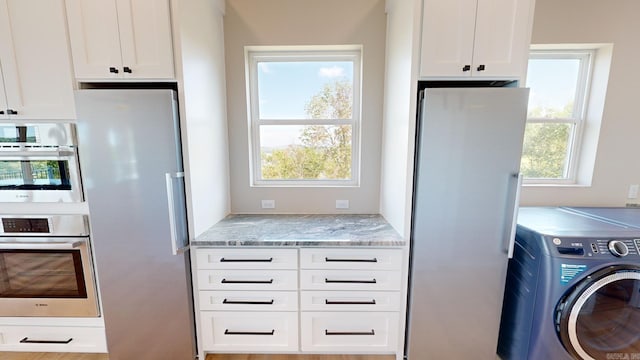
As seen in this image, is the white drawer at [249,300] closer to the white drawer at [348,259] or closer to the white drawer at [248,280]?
the white drawer at [248,280]

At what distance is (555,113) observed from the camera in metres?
2.15

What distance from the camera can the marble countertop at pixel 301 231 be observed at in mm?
1562

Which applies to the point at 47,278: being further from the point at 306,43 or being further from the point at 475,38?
the point at 475,38

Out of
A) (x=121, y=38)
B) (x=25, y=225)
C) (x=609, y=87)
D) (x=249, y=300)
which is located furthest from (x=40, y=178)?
(x=609, y=87)

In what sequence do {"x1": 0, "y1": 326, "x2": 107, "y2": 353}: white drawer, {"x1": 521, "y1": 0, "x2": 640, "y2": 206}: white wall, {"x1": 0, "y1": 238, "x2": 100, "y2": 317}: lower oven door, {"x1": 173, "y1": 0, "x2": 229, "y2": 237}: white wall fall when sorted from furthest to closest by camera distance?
{"x1": 521, "y1": 0, "x2": 640, "y2": 206}: white wall, {"x1": 0, "y1": 326, "x2": 107, "y2": 353}: white drawer, {"x1": 0, "y1": 238, "x2": 100, "y2": 317}: lower oven door, {"x1": 173, "y1": 0, "x2": 229, "y2": 237}: white wall

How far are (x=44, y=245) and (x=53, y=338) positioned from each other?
0.70 metres

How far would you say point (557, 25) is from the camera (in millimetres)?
1915

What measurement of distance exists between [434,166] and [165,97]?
63.6 inches

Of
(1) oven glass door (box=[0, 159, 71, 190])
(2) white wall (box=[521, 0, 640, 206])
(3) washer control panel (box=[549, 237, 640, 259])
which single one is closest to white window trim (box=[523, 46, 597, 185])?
(2) white wall (box=[521, 0, 640, 206])

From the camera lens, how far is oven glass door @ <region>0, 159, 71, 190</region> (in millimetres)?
1509

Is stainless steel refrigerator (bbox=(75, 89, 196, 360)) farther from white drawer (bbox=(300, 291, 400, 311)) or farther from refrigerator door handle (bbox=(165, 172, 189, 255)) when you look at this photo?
white drawer (bbox=(300, 291, 400, 311))

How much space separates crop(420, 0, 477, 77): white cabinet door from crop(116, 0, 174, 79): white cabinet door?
1.48m

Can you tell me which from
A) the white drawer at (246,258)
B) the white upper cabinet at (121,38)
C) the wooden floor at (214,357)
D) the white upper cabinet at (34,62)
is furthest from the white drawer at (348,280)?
the white upper cabinet at (34,62)

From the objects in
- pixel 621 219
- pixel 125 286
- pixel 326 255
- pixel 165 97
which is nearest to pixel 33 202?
pixel 125 286
